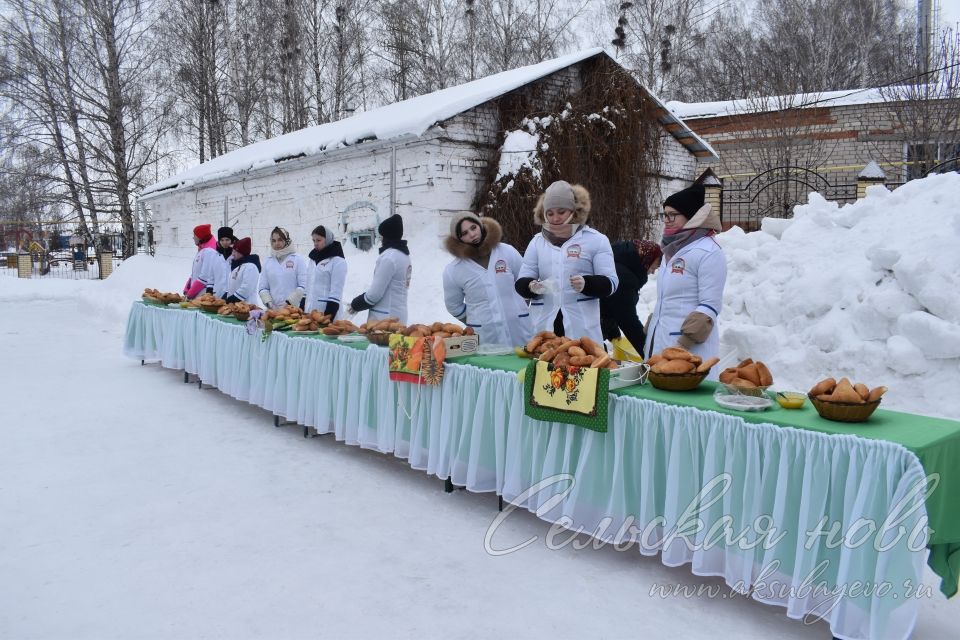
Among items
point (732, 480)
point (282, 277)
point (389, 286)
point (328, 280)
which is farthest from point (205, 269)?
point (732, 480)

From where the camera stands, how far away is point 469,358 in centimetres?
409

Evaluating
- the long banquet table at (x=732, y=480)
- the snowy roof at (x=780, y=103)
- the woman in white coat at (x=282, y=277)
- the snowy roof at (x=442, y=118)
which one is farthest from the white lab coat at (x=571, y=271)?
the snowy roof at (x=780, y=103)

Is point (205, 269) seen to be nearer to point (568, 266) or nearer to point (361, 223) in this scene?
point (361, 223)

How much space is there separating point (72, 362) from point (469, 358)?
7.37 m

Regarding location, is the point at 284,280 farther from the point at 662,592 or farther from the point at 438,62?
the point at 438,62

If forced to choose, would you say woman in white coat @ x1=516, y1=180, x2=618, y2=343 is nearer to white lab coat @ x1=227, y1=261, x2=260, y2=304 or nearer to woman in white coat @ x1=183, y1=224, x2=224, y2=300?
white lab coat @ x1=227, y1=261, x2=260, y2=304

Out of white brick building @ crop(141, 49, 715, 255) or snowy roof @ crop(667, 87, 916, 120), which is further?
snowy roof @ crop(667, 87, 916, 120)

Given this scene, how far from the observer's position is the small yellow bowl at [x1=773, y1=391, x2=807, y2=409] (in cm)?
289

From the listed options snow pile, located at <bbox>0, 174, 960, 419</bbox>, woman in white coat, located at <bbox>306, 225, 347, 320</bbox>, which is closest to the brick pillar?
snow pile, located at <bbox>0, 174, 960, 419</bbox>

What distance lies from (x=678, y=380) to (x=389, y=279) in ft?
9.54

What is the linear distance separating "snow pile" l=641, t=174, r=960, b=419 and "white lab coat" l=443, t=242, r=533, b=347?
2.60m

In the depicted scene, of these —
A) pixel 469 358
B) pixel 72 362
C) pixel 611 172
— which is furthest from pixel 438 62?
pixel 469 358

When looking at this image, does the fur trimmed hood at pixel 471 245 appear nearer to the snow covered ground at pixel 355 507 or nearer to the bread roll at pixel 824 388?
the snow covered ground at pixel 355 507

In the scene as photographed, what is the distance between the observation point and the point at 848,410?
2609 millimetres
